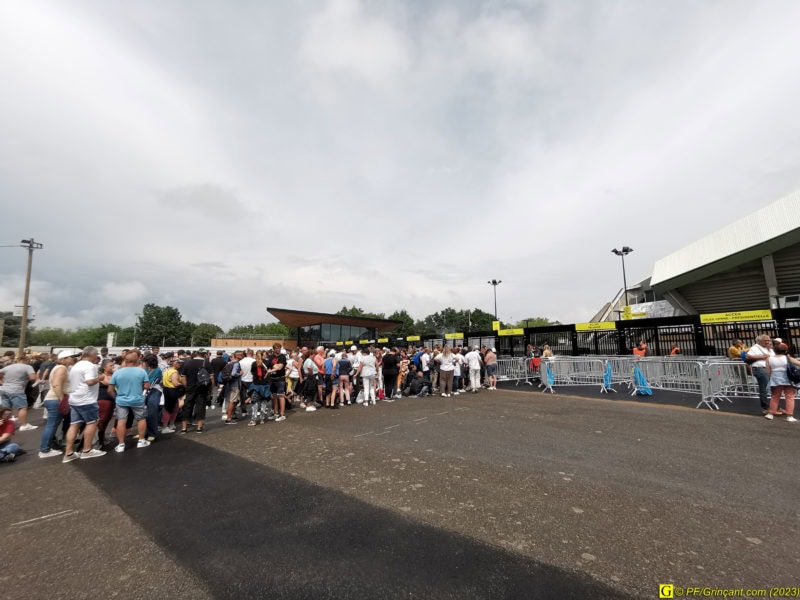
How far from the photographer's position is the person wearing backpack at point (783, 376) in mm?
7223

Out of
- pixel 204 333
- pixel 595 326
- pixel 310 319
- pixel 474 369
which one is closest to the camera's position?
pixel 474 369

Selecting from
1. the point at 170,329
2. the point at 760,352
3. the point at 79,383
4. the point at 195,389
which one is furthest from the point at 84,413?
the point at 170,329

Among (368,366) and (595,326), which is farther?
(595,326)

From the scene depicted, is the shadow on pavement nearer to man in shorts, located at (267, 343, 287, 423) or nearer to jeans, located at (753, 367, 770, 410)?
man in shorts, located at (267, 343, 287, 423)

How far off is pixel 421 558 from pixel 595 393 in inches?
446

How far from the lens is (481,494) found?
158 inches

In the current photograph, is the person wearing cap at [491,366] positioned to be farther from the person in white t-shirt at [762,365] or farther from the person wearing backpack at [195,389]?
the person wearing backpack at [195,389]

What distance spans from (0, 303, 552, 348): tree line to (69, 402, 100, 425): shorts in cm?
6437

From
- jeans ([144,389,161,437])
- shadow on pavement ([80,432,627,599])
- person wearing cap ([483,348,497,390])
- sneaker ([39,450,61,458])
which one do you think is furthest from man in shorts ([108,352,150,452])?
person wearing cap ([483,348,497,390])

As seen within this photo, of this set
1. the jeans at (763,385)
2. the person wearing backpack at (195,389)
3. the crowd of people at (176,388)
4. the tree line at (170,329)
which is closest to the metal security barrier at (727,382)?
the jeans at (763,385)

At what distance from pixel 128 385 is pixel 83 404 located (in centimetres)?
66

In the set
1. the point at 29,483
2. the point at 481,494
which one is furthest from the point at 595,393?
the point at 29,483

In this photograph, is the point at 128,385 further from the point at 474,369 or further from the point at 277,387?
the point at 474,369

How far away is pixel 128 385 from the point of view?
6.44m
